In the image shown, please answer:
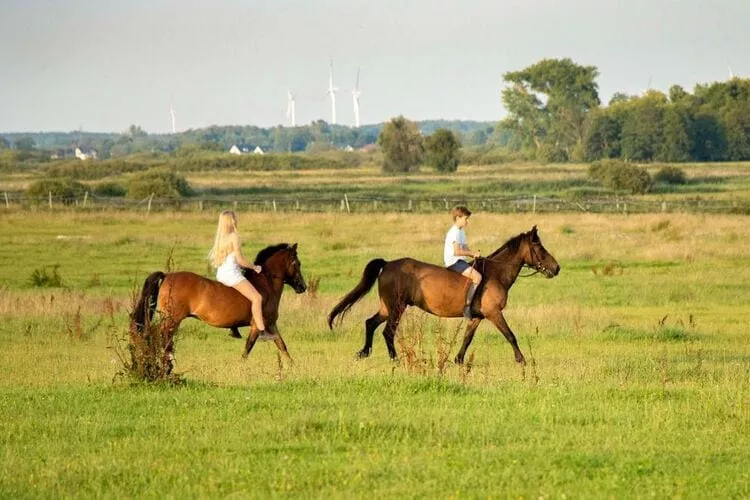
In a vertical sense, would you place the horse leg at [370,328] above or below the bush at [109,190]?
above

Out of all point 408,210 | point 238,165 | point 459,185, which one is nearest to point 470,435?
point 408,210

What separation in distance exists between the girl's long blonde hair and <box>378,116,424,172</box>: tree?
106887 mm

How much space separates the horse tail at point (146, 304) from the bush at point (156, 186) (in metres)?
55.4

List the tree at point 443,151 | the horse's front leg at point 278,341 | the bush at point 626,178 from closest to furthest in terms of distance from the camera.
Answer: the horse's front leg at point 278,341, the bush at point 626,178, the tree at point 443,151

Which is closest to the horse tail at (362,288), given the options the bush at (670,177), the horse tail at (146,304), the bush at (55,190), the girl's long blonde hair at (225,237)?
the girl's long blonde hair at (225,237)

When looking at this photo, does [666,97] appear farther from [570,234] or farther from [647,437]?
[647,437]

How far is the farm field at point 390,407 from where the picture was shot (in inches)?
338

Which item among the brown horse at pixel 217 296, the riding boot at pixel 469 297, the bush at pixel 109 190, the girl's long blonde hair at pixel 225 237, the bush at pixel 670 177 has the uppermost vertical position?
the girl's long blonde hair at pixel 225 237

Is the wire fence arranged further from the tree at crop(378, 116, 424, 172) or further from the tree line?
the tree line

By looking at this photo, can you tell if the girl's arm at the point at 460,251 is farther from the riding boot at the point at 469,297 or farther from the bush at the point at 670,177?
the bush at the point at 670,177

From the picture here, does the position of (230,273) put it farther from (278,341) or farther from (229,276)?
(278,341)

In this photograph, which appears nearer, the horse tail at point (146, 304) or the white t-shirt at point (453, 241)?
the horse tail at point (146, 304)

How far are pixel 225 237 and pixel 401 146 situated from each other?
10787 cm

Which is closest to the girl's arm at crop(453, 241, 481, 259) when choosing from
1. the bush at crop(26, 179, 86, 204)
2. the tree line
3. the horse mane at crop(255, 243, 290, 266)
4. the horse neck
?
the horse neck
